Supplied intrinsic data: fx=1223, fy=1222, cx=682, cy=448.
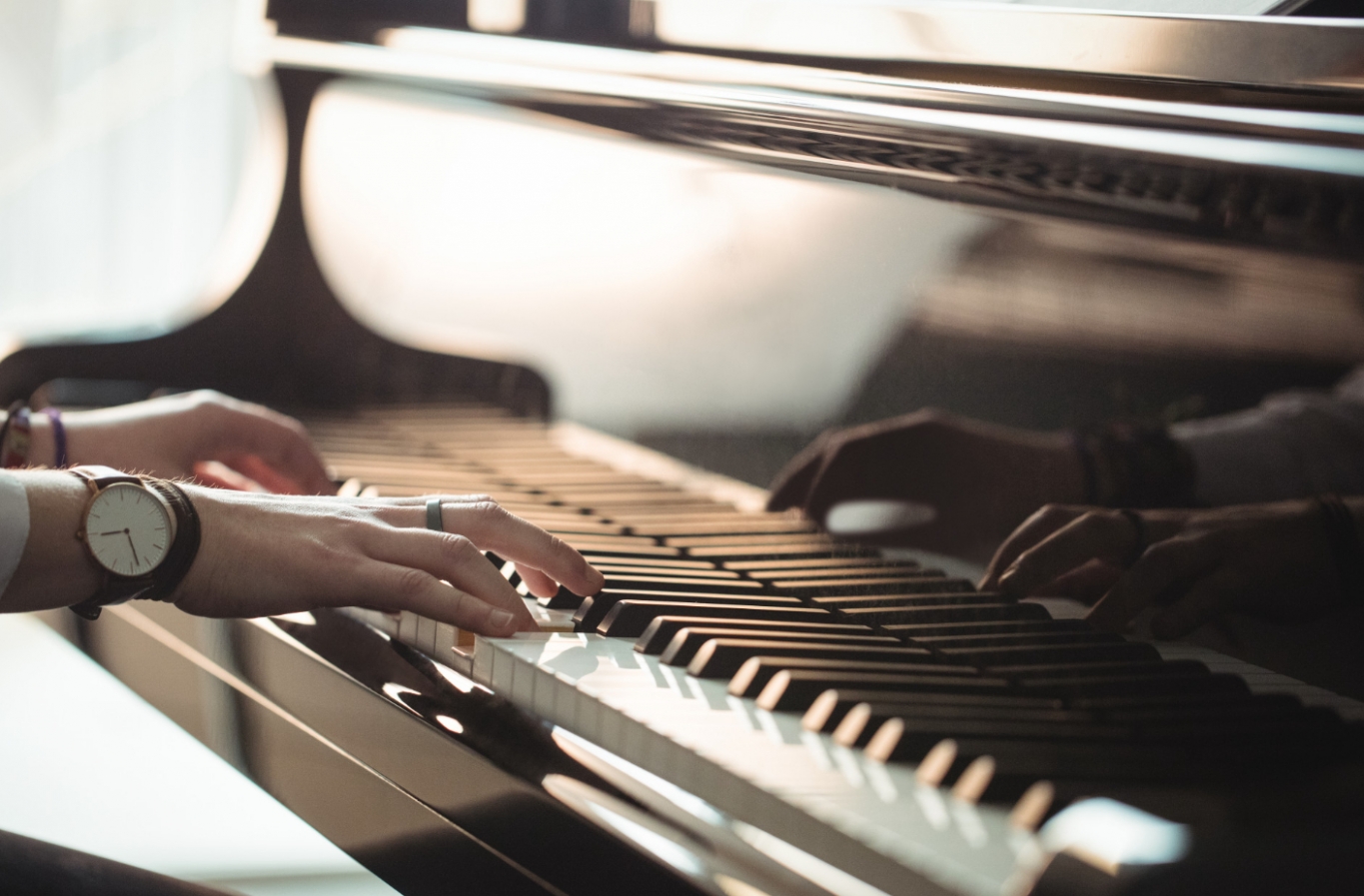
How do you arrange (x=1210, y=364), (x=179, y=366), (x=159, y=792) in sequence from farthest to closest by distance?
(x=159, y=792) → (x=179, y=366) → (x=1210, y=364)

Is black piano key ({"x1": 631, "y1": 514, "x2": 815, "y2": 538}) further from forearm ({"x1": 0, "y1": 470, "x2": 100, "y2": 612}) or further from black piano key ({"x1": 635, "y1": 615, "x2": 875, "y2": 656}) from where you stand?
forearm ({"x1": 0, "y1": 470, "x2": 100, "y2": 612})

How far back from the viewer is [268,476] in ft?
4.76

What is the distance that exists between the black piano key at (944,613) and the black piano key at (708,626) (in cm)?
2

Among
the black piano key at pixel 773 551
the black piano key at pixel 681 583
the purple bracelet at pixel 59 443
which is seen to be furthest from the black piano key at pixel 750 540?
the purple bracelet at pixel 59 443

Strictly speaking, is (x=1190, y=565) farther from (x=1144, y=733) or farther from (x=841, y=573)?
(x=841, y=573)

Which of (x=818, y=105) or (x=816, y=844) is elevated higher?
(x=818, y=105)

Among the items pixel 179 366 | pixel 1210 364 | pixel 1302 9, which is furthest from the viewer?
pixel 179 366

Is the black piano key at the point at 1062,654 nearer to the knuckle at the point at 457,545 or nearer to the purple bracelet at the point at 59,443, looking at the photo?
the knuckle at the point at 457,545

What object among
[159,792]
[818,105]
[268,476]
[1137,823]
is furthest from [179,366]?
[1137,823]

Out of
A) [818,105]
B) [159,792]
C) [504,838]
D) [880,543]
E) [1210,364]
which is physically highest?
[818,105]

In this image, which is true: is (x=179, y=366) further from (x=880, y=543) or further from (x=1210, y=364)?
(x=1210, y=364)

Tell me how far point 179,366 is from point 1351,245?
1.65 metres

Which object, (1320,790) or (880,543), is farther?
(880,543)

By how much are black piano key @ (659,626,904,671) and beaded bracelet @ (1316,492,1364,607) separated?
0.26 metres
